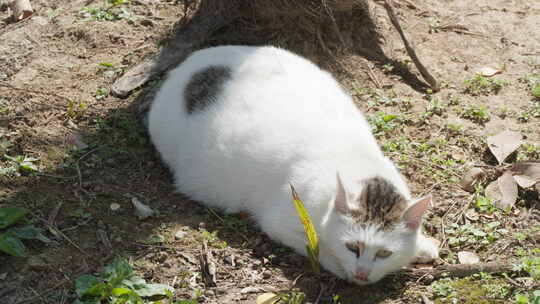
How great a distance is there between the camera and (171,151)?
16.4ft

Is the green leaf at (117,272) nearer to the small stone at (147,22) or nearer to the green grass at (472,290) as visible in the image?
the green grass at (472,290)

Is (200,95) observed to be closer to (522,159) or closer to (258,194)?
(258,194)

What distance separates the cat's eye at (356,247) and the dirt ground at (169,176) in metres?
0.35

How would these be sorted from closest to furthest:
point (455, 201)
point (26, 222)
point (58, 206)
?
point (26, 222) < point (58, 206) < point (455, 201)

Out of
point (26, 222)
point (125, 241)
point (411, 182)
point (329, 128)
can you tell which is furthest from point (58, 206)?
point (411, 182)

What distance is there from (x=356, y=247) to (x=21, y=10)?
477cm

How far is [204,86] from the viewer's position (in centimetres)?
477

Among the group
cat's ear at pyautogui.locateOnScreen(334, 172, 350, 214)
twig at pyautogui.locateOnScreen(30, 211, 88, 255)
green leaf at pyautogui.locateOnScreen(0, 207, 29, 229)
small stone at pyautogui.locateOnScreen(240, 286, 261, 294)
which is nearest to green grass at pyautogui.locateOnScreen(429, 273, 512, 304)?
cat's ear at pyautogui.locateOnScreen(334, 172, 350, 214)

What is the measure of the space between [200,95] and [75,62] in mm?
1928

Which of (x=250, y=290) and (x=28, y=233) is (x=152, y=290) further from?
(x=28, y=233)

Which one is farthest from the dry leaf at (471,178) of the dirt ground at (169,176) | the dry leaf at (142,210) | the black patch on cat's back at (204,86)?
the dry leaf at (142,210)

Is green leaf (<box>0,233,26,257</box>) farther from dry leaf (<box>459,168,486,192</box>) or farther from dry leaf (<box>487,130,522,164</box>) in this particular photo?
dry leaf (<box>487,130,522,164</box>)

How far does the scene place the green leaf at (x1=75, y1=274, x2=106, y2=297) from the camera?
11.8 ft

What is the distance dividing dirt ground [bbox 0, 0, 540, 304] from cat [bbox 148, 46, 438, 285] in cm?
23
